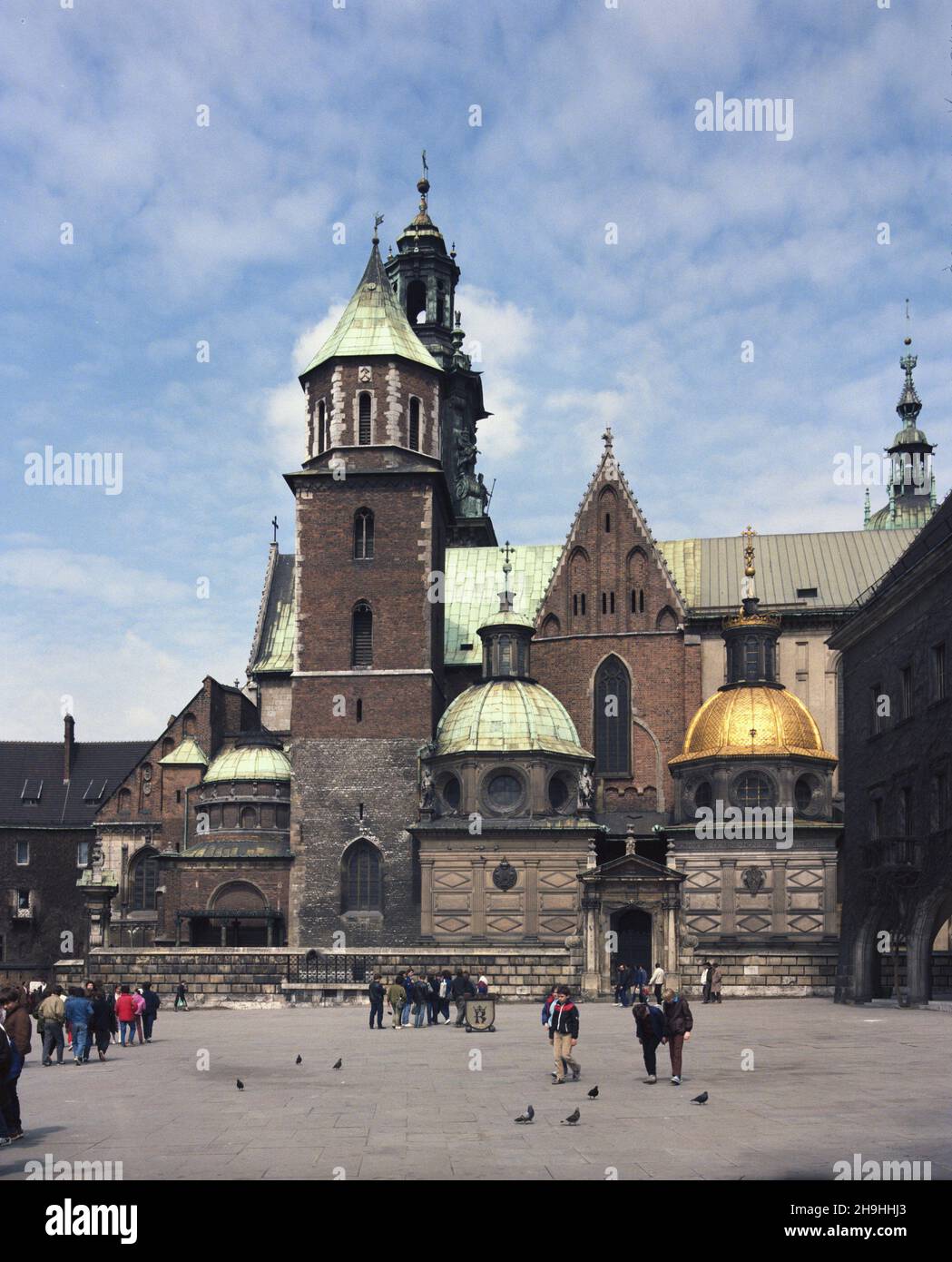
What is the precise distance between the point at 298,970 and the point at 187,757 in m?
24.5

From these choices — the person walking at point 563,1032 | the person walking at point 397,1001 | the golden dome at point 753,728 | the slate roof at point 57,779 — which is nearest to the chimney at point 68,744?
the slate roof at point 57,779

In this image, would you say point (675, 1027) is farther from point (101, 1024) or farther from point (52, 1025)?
point (52, 1025)

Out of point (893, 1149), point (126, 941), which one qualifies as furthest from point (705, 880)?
point (893, 1149)

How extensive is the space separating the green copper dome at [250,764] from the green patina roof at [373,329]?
16.2m

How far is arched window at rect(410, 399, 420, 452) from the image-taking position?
63434 mm

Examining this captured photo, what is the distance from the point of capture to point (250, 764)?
64062mm

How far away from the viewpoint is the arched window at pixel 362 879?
58.5 metres

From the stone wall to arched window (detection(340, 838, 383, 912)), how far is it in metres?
10.1

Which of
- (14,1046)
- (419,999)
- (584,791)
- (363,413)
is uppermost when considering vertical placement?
(363,413)

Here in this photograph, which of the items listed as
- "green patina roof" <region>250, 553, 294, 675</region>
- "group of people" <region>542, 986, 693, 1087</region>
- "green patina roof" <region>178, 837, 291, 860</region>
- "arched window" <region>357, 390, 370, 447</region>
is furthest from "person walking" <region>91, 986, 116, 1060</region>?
"green patina roof" <region>250, 553, 294, 675</region>

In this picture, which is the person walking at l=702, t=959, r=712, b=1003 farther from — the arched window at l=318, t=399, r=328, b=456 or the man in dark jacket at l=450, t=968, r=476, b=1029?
the arched window at l=318, t=399, r=328, b=456

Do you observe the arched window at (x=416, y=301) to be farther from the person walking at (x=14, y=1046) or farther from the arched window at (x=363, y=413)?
the person walking at (x=14, y=1046)

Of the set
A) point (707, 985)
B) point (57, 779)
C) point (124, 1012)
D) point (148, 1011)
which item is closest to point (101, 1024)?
point (124, 1012)
